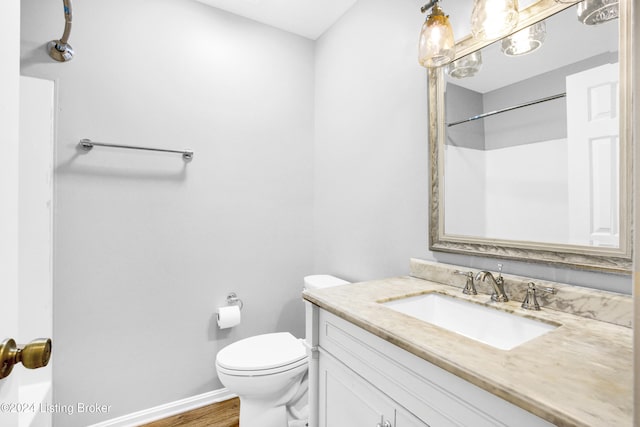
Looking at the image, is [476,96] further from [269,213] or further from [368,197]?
[269,213]

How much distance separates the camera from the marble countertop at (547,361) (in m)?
0.48

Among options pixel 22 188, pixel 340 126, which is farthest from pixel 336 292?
pixel 22 188

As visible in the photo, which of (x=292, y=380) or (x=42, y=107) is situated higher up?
(x=42, y=107)

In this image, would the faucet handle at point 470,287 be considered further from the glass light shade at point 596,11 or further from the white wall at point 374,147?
the glass light shade at point 596,11

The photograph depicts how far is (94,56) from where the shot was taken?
5.17ft

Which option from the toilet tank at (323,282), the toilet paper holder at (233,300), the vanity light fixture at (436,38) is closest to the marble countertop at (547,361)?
the toilet tank at (323,282)

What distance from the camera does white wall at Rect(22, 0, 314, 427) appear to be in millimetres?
1527

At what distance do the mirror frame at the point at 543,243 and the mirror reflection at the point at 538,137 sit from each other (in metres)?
0.02

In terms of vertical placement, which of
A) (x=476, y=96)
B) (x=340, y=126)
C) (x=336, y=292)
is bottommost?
(x=336, y=292)

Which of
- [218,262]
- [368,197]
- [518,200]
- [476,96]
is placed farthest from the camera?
[218,262]

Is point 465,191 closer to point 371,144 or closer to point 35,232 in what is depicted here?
point 371,144

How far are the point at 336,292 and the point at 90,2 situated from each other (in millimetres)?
1955

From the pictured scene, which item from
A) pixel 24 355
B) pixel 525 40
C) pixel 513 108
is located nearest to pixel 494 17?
pixel 525 40

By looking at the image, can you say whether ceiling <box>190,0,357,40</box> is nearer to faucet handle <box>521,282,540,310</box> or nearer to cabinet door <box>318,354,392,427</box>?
faucet handle <box>521,282,540,310</box>
